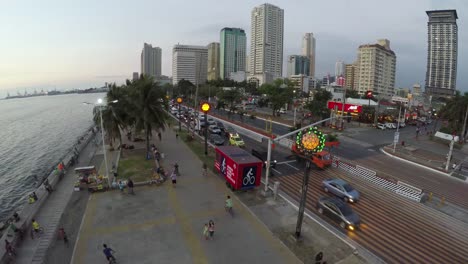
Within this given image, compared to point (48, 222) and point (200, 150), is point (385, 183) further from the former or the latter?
point (48, 222)

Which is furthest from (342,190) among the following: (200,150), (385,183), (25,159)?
(25,159)

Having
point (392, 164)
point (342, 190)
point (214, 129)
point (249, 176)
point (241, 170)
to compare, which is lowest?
point (392, 164)

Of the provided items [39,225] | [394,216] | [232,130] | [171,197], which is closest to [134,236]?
[171,197]

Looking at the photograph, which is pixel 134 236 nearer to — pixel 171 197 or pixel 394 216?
pixel 171 197

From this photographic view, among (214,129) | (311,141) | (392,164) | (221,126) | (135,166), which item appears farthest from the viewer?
(221,126)

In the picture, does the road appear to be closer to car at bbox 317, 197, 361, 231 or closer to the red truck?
car at bbox 317, 197, 361, 231

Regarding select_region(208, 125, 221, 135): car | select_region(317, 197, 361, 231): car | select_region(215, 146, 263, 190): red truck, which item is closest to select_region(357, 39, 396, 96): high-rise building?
select_region(208, 125, 221, 135): car

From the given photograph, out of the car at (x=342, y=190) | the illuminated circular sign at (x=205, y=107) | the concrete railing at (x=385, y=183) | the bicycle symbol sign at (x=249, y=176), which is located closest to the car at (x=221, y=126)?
the illuminated circular sign at (x=205, y=107)
